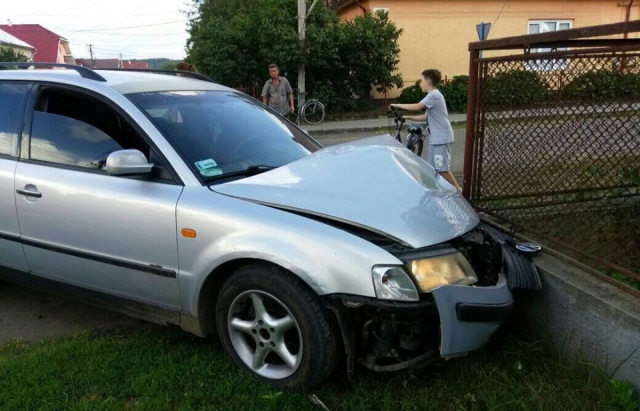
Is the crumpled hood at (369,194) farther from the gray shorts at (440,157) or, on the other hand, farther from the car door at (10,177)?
the gray shorts at (440,157)

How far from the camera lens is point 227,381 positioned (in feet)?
9.34

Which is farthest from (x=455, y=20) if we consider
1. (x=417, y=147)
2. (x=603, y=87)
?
(x=603, y=87)

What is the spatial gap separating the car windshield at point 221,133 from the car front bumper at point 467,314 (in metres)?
1.34

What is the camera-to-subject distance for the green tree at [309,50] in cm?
1593

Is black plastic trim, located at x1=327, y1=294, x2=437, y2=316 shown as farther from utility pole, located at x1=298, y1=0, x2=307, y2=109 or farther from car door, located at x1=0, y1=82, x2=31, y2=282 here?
utility pole, located at x1=298, y1=0, x2=307, y2=109

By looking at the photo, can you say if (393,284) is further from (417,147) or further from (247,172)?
(417,147)

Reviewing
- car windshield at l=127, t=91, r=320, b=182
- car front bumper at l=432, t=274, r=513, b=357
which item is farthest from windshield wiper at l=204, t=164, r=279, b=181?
car front bumper at l=432, t=274, r=513, b=357

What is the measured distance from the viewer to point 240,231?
269 cm

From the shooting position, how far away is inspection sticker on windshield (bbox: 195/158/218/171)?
3.02m

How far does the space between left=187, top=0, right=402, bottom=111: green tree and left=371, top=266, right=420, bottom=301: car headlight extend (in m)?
14.1

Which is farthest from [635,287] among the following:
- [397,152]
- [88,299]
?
[88,299]

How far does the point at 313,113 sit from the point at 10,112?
1290 centimetres

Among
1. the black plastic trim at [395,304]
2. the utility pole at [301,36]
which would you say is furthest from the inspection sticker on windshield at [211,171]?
the utility pole at [301,36]

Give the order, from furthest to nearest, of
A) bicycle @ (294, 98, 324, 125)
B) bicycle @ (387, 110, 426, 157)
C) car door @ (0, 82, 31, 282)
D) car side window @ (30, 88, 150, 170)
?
bicycle @ (294, 98, 324, 125) < bicycle @ (387, 110, 426, 157) < car door @ (0, 82, 31, 282) < car side window @ (30, 88, 150, 170)
